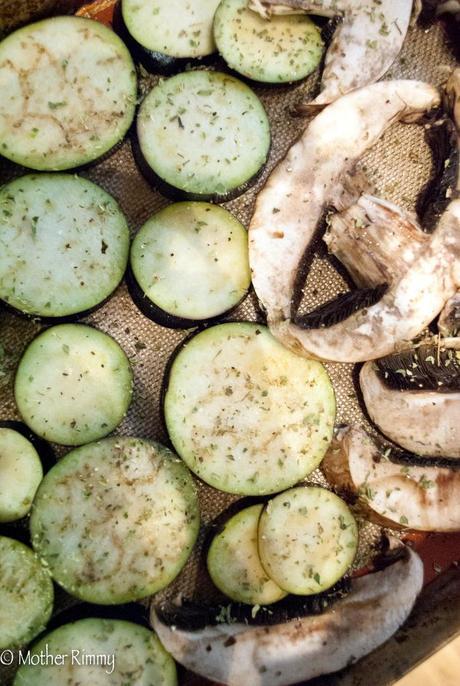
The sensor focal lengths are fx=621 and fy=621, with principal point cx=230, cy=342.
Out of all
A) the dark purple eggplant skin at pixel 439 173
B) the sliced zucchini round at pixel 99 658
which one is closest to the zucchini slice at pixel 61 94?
the dark purple eggplant skin at pixel 439 173

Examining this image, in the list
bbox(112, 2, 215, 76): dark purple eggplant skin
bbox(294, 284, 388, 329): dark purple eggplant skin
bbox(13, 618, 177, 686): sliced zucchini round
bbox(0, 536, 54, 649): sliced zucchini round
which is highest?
bbox(112, 2, 215, 76): dark purple eggplant skin

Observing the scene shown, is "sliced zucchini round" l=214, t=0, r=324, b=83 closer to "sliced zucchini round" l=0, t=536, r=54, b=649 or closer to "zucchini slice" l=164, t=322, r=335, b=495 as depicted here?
"zucchini slice" l=164, t=322, r=335, b=495

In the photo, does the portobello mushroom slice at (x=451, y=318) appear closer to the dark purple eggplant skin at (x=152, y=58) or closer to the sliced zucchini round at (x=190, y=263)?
the sliced zucchini round at (x=190, y=263)

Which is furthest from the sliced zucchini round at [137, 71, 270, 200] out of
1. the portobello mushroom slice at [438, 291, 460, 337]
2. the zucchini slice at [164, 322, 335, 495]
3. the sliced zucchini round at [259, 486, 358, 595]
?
the sliced zucchini round at [259, 486, 358, 595]

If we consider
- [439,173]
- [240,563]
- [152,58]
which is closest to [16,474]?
[240,563]

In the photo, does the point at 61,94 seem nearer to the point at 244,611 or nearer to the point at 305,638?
the point at 244,611

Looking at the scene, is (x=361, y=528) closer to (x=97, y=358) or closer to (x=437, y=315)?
(x=437, y=315)
